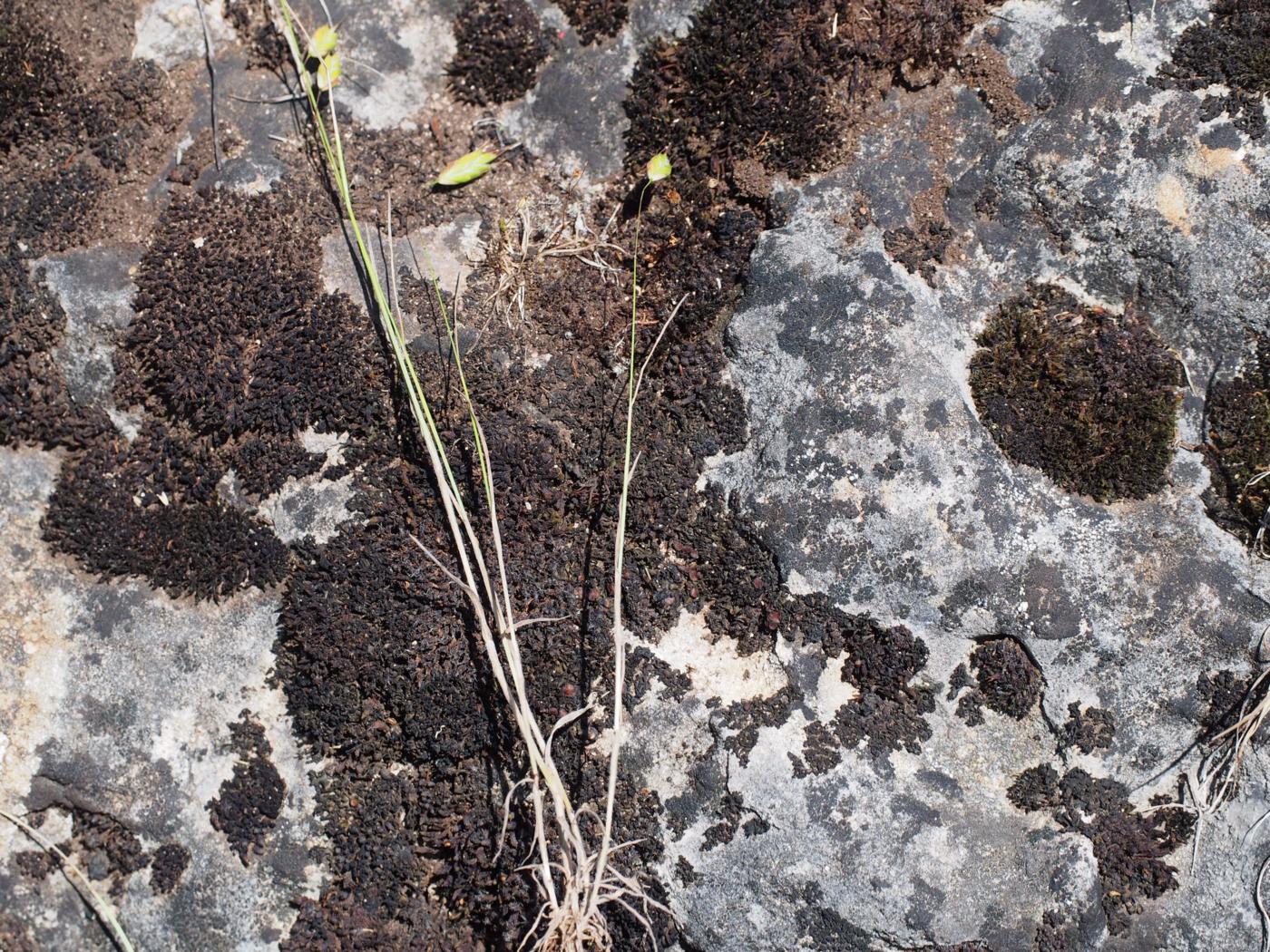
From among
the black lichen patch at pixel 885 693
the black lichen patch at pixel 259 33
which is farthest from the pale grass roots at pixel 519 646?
the black lichen patch at pixel 885 693

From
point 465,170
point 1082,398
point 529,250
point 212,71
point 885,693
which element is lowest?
point 885,693

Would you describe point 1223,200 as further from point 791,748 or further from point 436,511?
point 436,511

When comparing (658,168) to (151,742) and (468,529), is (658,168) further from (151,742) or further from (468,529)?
(151,742)

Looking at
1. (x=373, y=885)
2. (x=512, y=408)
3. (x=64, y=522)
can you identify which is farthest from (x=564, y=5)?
(x=373, y=885)

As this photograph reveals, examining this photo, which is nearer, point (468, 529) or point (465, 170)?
point (468, 529)

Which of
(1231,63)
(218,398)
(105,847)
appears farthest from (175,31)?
(1231,63)

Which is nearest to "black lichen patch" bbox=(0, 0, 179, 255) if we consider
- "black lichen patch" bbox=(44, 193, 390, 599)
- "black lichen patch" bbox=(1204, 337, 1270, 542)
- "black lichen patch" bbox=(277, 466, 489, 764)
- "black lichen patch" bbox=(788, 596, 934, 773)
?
"black lichen patch" bbox=(44, 193, 390, 599)

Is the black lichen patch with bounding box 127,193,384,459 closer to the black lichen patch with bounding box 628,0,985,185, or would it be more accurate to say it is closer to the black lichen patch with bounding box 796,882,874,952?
the black lichen patch with bounding box 628,0,985,185
